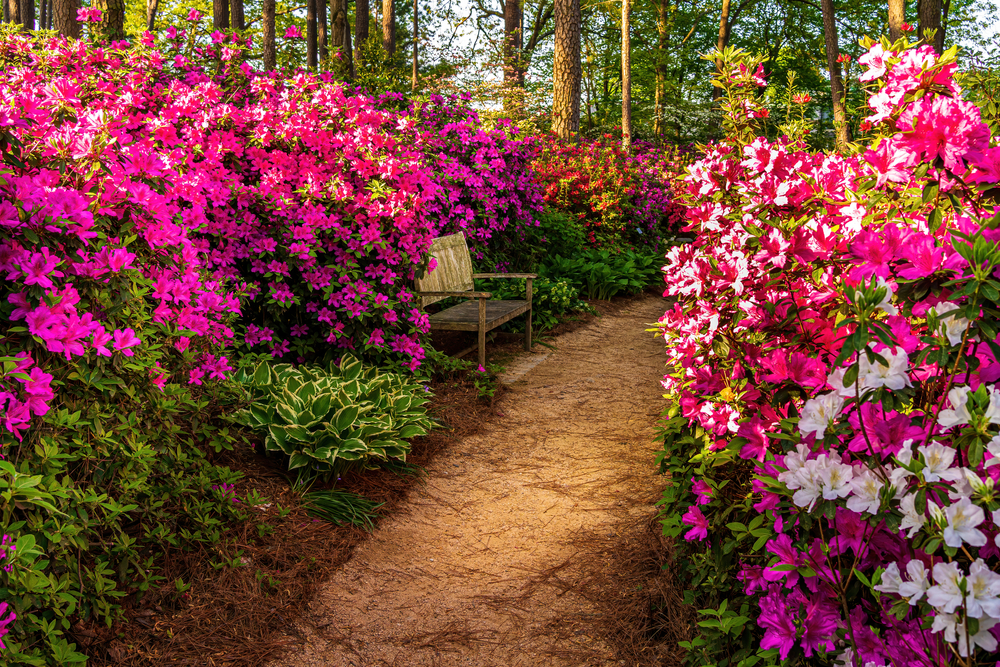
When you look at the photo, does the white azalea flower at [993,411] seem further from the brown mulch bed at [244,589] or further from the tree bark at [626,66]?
the tree bark at [626,66]

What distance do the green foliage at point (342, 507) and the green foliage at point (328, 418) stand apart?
0.16 m

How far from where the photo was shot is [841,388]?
56.4 inches

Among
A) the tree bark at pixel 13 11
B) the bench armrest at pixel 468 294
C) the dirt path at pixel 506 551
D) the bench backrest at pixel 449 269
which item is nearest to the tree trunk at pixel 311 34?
the tree bark at pixel 13 11

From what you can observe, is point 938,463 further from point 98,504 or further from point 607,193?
point 607,193

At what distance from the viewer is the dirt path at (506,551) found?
2.72 metres

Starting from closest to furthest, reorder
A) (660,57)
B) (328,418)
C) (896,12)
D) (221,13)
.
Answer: (328,418) → (896,12) → (221,13) → (660,57)

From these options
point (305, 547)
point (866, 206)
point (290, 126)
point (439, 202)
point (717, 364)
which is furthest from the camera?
point (439, 202)

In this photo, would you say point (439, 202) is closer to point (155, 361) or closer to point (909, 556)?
point (155, 361)

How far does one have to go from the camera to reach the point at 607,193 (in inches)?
407

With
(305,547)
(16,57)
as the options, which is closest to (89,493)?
(305,547)

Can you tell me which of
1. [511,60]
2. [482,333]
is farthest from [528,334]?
[511,60]

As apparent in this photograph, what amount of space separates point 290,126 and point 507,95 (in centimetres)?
1435

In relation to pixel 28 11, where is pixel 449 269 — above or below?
below

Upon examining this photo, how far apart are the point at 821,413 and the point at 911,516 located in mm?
255
